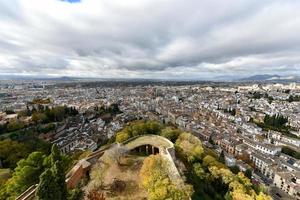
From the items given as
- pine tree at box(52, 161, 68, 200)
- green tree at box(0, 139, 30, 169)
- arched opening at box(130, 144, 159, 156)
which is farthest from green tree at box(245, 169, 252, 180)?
green tree at box(0, 139, 30, 169)

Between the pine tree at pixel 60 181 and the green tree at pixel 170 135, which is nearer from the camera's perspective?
the pine tree at pixel 60 181

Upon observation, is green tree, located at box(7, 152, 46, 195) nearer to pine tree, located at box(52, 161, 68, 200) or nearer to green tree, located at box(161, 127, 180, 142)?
pine tree, located at box(52, 161, 68, 200)

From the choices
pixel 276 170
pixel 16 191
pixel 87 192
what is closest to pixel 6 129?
pixel 16 191

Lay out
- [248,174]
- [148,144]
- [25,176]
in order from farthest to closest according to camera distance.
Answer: [248,174] → [148,144] → [25,176]

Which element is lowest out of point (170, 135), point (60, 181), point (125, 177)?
point (170, 135)

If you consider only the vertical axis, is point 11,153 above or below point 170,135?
below

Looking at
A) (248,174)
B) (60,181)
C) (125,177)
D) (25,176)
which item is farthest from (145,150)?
(248,174)

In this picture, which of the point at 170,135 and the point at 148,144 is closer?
the point at 148,144

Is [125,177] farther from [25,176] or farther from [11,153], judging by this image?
[11,153]

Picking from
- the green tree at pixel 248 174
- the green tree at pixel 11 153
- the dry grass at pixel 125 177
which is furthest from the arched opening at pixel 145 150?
the green tree at pixel 11 153

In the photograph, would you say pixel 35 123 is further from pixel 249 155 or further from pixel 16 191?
pixel 249 155

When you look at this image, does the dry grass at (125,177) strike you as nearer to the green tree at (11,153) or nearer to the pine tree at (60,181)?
the pine tree at (60,181)
